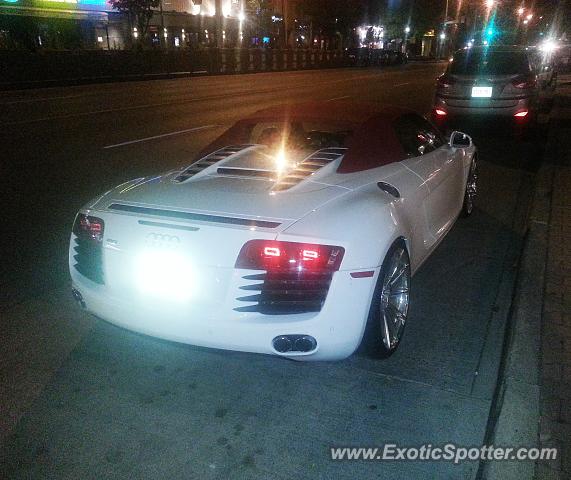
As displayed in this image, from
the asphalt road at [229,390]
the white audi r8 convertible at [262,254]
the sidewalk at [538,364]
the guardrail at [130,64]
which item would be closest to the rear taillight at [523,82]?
the sidewalk at [538,364]

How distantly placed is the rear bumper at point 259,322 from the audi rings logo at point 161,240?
0.29 meters

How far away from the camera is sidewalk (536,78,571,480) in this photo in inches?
105

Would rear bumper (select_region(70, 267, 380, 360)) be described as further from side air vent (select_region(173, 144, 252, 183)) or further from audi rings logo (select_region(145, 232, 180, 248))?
side air vent (select_region(173, 144, 252, 183))

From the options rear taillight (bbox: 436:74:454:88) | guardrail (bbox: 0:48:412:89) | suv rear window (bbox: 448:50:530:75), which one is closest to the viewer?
suv rear window (bbox: 448:50:530:75)

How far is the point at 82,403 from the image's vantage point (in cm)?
308

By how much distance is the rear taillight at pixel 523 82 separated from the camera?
10.5m

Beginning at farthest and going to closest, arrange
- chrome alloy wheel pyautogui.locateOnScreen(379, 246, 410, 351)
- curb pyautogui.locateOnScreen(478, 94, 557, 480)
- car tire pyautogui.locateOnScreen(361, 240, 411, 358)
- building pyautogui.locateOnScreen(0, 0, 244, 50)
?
building pyautogui.locateOnScreen(0, 0, 244, 50), chrome alloy wheel pyautogui.locateOnScreen(379, 246, 410, 351), car tire pyautogui.locateOnScreen(361, 240, 411, 358), curb pyautogui.locateOnScreen(478, 94, 557, 480)

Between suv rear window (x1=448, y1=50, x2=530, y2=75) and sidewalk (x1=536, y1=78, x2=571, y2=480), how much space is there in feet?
16.0

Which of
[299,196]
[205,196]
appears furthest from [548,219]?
[205,196]

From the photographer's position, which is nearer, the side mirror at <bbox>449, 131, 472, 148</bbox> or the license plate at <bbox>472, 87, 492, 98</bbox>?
the side mirror at <bbox>449, 131, 472, 148</bbox>

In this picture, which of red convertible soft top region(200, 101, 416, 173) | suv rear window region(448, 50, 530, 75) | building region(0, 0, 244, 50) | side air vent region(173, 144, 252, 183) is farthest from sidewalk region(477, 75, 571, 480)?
building region(0, 0, 244, 50)

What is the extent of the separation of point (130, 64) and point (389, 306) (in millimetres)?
27519

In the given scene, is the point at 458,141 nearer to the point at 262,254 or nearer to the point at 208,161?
the point at 208,161

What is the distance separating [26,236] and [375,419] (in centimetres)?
414
